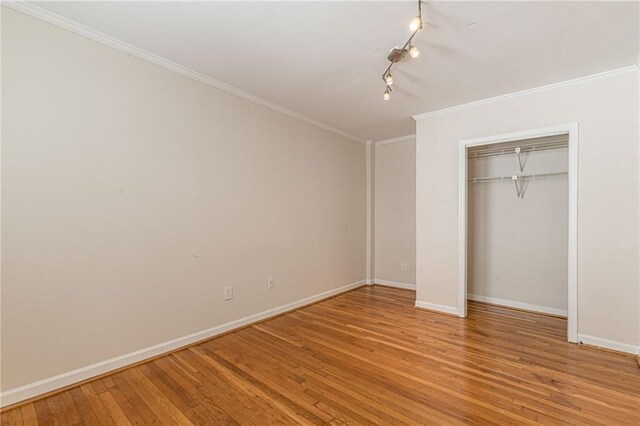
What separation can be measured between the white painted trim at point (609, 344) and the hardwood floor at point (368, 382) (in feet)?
0.30

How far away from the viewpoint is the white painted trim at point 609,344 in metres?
2.62

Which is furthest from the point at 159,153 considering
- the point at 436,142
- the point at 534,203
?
the point at 534,203

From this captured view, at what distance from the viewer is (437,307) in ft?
12.4

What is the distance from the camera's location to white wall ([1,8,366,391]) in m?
1.94

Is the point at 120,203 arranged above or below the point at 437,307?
above

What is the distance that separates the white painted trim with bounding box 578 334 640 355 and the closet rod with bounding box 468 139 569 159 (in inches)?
84.8

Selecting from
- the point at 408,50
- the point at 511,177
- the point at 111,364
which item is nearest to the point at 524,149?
the point at 511,177

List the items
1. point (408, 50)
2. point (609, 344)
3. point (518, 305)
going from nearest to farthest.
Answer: point (408, 50) → point (609, 344) → point (518, 305)

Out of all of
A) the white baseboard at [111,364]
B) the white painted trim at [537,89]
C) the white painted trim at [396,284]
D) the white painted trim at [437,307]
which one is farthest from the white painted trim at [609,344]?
the white baseboard at [111,364]

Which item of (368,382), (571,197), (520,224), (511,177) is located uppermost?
(511,177)

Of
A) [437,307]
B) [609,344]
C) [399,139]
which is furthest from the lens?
[399,139]

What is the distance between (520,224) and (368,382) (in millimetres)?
3073

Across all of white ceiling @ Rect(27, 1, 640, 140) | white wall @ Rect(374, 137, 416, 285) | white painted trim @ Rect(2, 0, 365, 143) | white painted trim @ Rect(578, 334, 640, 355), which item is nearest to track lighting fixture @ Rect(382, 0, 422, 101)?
white ceiling @ Rect(27, 1, 640, 140)

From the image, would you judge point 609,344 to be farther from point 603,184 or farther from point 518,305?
point 603,184
